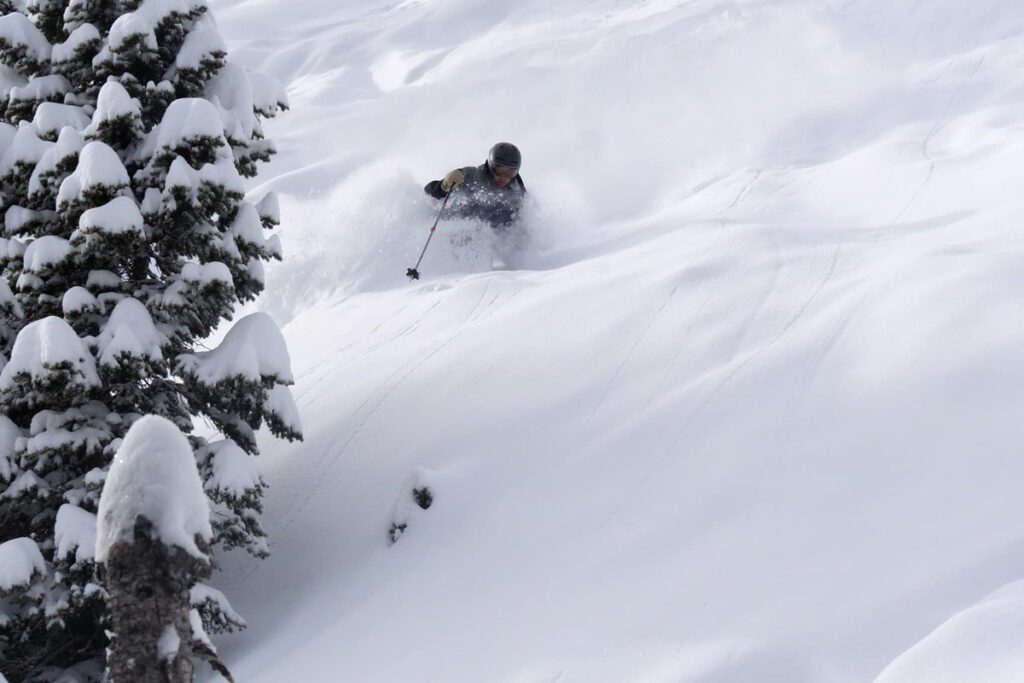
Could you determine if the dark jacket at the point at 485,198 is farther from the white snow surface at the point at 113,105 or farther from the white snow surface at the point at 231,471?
the white snow surface at the point at 113,105

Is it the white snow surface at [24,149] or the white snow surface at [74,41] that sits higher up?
the white snow surface at [74,41]

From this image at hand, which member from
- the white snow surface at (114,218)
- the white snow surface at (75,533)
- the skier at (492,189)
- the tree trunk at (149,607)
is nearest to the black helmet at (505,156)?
the skier at (492,189)

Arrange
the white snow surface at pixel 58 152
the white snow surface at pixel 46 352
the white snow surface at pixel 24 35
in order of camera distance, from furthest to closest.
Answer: the white snow surface at pixel 24 35 → the white snow surface at pixel 58 152 → the white snow surface at pixel 46 352

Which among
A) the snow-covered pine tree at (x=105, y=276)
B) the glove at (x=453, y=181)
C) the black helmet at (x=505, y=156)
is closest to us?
the snow-covered pine tree at (x=105, y=276)

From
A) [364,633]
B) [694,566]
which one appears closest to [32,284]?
[364,633]

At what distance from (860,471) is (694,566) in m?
1.15

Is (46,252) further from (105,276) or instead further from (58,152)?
(58,152)

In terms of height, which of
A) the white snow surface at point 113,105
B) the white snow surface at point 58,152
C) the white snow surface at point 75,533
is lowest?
the white snow surface at point 75,533

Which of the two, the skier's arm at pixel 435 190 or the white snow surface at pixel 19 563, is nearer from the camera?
the white snow surface at pixel 19 563

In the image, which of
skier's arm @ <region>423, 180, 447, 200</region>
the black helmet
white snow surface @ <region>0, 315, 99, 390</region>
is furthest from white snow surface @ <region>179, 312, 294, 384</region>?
skier's arm @ <region>423, 180, 447, 200</region>

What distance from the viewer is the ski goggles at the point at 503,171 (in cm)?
1236

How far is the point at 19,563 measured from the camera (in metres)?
5.79

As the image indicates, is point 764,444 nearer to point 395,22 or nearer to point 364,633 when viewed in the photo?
point 364,633

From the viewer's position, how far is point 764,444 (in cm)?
627
